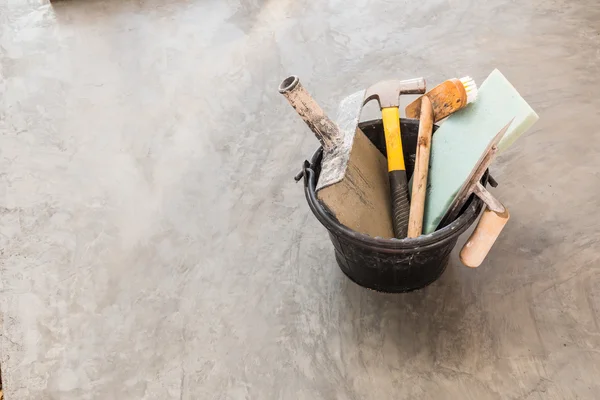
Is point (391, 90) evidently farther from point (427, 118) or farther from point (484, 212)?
point (484, 212)

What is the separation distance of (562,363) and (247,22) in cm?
170

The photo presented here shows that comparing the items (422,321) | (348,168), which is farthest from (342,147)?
(422,321)

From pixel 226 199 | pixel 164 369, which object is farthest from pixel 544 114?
pixel 164 369

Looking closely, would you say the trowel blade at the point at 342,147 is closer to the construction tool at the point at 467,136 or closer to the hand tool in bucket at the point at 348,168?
the hand tool in bucket at the point at 348,168

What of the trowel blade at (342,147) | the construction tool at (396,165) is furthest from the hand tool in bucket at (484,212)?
the trowel blade at (342,147)

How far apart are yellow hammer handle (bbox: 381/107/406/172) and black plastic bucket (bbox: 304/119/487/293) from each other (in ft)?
0.17

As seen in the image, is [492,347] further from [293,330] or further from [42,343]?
[42,343]

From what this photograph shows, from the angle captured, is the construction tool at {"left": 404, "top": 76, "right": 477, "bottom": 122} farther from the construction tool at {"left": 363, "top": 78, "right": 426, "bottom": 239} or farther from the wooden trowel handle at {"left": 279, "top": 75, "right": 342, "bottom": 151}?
the wooden trowel handle at {"left": 279, "top": 75, "right": 342, "bottom": 151}

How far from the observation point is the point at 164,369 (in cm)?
135

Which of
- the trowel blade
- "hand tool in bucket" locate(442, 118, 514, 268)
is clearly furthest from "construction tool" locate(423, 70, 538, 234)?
the trowel blade

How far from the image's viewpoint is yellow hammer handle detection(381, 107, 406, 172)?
1.32 meters

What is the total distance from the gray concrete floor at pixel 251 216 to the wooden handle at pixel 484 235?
18 centimetres

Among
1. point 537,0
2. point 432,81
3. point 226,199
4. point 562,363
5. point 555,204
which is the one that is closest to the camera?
point 562,363

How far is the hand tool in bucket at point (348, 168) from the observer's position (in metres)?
1.18
